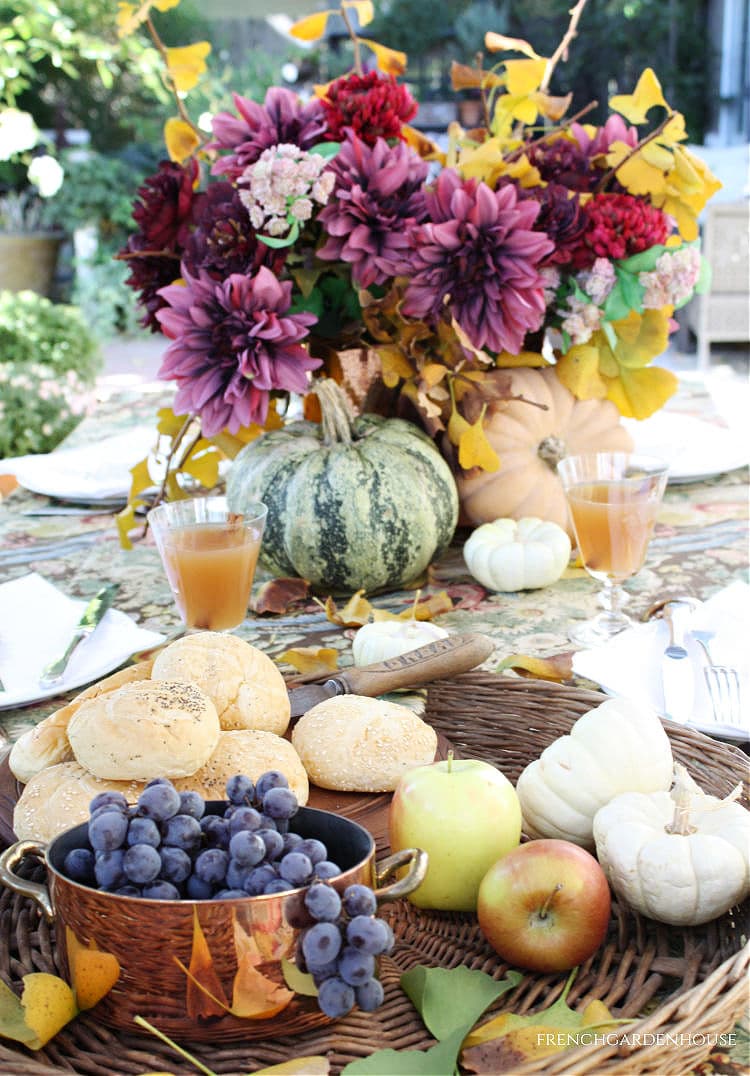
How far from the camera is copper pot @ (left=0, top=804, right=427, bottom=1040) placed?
575 millimetres

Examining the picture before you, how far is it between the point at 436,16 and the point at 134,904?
10729mm

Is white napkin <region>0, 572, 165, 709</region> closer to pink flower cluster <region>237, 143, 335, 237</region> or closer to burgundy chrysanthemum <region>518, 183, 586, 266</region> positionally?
pink flower cluster <region>237, 143, 335, 237</region>

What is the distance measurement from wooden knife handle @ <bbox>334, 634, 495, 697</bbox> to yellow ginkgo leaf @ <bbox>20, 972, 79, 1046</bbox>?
417 mm

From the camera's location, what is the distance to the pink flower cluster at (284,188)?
4.41ft

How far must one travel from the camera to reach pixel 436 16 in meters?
10.0

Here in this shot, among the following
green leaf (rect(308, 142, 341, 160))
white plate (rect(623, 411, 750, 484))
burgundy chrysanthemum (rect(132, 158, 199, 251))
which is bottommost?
white plate (rect(623, 411, 750, 484))

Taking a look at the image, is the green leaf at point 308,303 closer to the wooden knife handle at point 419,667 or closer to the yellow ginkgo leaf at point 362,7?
the yellow ginkgo leaf at point 362,7

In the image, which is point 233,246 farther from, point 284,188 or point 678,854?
point 678,854

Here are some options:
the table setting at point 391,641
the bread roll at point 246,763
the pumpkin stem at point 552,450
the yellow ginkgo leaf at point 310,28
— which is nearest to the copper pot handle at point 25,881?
the table setting at point 391,641

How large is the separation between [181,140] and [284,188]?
394 mm

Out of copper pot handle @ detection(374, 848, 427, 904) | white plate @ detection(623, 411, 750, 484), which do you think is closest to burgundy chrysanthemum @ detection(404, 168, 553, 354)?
white plate @ detection(623, 411, 750, 484)

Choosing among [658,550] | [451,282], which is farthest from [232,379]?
[658,550]

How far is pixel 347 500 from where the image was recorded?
137 cm

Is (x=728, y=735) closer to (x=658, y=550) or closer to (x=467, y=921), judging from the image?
(x=467, y=921)
